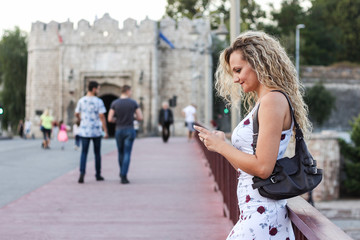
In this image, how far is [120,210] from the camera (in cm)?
747

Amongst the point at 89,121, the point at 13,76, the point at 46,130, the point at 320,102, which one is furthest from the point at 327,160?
the point at 89,121

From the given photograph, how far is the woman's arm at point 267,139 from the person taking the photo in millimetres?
2500

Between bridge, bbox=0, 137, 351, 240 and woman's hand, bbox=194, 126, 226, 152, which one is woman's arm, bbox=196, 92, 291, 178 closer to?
woman's hand, bbox=194, 126, 226, 152

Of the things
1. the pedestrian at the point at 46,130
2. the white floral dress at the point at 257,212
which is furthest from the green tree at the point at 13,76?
the white floral dress at the point at 257,212

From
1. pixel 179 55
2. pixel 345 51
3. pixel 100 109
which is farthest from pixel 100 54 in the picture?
pixel 345 51

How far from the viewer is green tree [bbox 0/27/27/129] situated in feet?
136

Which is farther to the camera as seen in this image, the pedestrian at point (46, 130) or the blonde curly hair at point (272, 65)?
the pedestrian at point (46, 130)

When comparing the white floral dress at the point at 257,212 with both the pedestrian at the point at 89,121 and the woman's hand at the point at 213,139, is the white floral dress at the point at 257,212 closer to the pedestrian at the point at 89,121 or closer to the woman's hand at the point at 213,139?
the woman's hand at the point at 213,139

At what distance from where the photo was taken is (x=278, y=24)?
62812mm

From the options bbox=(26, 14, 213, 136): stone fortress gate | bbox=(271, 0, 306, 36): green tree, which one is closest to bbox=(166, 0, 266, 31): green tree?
bbox=(271, 0, 306, 36): green tree

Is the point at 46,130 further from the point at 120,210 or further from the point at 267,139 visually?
the point at 267,139

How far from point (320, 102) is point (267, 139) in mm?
48489

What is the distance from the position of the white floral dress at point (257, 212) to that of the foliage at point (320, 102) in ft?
155

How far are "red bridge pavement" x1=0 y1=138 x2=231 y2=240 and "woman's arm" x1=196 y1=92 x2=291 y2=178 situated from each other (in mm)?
3389
